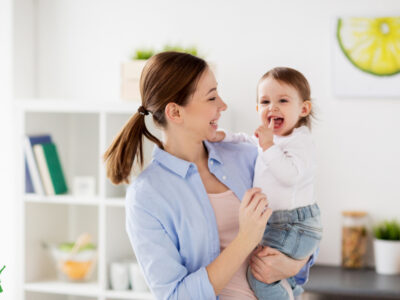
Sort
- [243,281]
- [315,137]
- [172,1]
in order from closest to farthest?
[243,281] → [315,137] → [172,1]

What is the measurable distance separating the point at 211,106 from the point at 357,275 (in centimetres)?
→ 165

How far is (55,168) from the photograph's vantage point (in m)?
3.10

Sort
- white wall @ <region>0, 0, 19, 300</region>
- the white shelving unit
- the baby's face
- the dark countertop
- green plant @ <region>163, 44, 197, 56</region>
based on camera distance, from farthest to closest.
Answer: white wall @ <region>0, 0, 19, 300</region>, the white shelving unit, green plant @ <region>163, 44, 197, 56</region>, the dark countertop, the baby's face

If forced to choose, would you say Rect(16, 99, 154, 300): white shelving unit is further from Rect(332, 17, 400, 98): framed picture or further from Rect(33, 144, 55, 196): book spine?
Rect(332, 17, 400, 98): framed picture

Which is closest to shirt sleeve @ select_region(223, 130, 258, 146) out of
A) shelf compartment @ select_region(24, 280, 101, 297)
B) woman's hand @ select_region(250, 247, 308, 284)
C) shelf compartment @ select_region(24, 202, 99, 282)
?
woman's hand @ select_region(250, 247, 308, 284)

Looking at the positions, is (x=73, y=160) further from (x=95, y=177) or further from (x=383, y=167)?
(x=383, y=167)

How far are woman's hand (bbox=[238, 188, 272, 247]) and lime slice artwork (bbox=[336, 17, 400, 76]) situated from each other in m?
1.73

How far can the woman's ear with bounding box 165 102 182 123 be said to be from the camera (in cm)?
152

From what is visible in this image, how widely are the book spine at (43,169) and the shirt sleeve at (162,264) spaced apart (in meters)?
1.66

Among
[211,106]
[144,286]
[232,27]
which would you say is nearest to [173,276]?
[211,106]

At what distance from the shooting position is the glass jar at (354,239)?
293 cm

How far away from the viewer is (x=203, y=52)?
3.14m

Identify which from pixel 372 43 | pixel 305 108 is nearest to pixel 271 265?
pixel 305 108

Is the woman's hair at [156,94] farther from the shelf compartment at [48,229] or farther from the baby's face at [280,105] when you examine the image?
the shelf compartment at [48,229]
